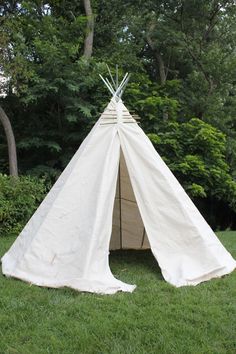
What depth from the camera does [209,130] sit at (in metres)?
11.6

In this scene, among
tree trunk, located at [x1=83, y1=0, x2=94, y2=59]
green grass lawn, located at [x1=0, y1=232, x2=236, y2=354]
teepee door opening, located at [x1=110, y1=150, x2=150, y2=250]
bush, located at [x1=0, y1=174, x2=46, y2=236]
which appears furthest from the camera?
tree trunk, located at [x1=83, y1=0, x2=94, y2=59]

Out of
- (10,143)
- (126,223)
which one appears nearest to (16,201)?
(10,143)

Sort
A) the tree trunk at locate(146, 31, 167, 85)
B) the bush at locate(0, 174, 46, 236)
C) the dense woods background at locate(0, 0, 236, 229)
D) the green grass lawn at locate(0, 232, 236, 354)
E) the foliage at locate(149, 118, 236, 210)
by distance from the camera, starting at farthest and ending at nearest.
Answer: the tree trunk at locate(146, 31, 167, 85) → the foliage at locate(149, 118, 236, 210) → the dense woods background at locate(0, 0, 236, 229) → the bush at locate(0, 174, 46, 236) → the green grass lawn at locate(0, 232, 236, 354)

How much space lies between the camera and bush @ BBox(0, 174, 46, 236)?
896 centimetres

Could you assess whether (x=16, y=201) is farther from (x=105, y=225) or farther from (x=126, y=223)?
(x=105, y=225)

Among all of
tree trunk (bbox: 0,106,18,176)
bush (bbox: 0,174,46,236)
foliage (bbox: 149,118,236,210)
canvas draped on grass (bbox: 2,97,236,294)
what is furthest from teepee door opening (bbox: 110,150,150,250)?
foliage (bbox: 149,118,236,210)

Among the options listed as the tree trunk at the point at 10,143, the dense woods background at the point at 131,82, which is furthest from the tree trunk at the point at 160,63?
the tree trunk at the point at 10,143

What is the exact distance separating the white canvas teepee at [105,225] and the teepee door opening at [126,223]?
1256 mm

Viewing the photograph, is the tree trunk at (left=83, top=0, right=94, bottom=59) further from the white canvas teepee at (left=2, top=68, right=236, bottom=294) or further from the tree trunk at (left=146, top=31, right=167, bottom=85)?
the white canvas teepee at (left=2, top=68, right=236, bottom=294)

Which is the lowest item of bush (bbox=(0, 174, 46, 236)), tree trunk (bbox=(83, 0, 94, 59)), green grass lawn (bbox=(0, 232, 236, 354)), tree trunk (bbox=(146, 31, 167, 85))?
bush (bbox=(0, 174, 46, 236))

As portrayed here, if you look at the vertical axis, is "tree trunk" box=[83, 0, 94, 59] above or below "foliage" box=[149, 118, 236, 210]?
above

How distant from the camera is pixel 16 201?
361 inches

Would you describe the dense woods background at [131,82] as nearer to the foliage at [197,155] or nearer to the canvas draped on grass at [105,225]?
the foliage at [197,155]

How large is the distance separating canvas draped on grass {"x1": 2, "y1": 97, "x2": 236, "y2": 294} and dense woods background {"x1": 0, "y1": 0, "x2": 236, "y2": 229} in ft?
15.9
